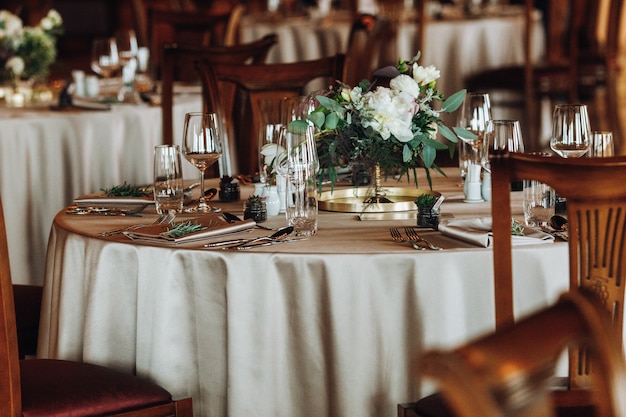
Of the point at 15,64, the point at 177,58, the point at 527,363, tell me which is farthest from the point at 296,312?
the point at 15,64

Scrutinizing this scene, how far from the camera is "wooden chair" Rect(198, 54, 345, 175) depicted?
3588mm

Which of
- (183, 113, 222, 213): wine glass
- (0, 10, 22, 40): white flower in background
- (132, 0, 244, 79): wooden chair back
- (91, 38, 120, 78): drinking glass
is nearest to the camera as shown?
(183, 113, 222, 213): wine glass

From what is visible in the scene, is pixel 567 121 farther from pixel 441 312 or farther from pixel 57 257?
pixel 57 257

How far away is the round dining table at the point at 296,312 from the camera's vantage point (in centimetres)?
192

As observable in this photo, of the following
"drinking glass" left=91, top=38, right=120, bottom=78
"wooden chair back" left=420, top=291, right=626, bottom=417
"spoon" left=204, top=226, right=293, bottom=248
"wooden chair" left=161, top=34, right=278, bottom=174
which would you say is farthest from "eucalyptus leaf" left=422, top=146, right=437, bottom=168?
"drinking glass" left=91, top=38, right=120, bottom=78

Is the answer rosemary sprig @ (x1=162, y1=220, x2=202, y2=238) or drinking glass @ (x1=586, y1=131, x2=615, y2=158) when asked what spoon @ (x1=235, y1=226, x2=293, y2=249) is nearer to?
rosemary sprig @ (x1=162, y1=220, x2=202, y2=238)

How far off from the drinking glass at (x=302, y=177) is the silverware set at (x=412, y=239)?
18 cm

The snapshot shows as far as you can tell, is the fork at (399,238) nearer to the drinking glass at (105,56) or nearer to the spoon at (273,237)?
the spoon at (273,237)

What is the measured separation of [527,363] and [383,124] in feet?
4.64

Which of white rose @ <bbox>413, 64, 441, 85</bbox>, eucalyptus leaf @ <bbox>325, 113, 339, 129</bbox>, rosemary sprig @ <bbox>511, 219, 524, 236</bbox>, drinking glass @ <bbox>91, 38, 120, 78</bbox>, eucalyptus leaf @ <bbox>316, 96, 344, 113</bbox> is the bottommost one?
rosemary sprig @ <bbox>511, 219, 524, 236</bbox>

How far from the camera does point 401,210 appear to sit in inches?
93.7

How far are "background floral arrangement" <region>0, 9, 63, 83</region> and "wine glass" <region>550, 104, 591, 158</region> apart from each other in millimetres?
2996

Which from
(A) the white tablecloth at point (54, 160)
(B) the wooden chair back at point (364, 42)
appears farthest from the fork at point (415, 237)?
(B) the wooden chair back at point (364, 42)

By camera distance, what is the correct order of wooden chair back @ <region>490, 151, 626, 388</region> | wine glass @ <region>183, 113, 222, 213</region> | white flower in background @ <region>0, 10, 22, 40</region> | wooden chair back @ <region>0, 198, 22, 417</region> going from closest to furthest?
wooden chair back @ <region>490, 151, 626, 388</region>, wooden chair back @ <region>0, 198, 22, 417</region>, wine glass @ <region>183, 113, 222, 213</region>, white flower in background @ <region>0, 10, 22, 40</region>
